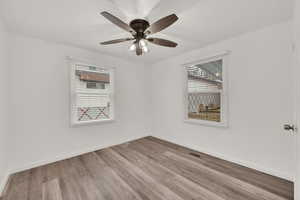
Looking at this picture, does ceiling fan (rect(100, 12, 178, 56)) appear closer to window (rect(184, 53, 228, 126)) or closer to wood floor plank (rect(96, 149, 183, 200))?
window (rect(184, 53, 228, 126))

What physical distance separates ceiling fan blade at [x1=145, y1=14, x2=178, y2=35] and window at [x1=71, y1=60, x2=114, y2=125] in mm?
A: 1862

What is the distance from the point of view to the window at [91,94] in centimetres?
267

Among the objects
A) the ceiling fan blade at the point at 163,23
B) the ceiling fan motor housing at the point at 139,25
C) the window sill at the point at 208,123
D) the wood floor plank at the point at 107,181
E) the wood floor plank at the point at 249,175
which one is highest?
the ceiling fan motor housing at the point at 139,25

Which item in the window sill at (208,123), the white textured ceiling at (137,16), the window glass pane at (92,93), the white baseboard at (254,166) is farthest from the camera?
the window glass pane at (92,93)

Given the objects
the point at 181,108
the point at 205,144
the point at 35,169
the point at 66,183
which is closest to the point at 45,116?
the point at 35,169

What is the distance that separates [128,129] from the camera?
352 centimetres

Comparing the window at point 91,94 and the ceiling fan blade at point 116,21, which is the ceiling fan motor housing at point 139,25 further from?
the window at point 91,94

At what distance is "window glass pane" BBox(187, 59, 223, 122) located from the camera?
2586mm

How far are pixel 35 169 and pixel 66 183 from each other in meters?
0.84

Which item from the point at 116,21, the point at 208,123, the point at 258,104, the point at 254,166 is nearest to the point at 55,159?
the point at 116,21

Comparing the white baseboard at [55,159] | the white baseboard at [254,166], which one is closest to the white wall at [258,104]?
the white baseboard at [254,166]

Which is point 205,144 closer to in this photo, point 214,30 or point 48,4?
point 214,30

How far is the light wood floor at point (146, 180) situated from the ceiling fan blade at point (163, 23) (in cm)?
205

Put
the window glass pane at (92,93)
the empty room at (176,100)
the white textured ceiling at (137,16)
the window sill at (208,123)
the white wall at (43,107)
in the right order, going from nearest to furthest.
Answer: the white textured ceiling at (137,16), the empty room at (176,100), the white wall at (43,107), the window sill at (208,123), the window glass pane at (92,93)
